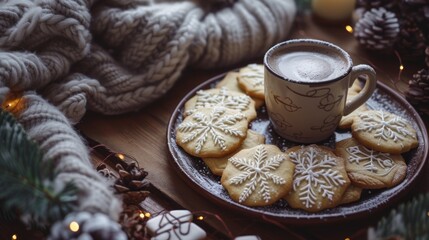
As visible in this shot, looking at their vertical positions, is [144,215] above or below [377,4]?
below

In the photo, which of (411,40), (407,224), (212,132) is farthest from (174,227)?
(411,40)

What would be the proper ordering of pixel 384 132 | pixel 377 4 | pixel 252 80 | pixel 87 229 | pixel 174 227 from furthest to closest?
pixel 377 4 < pixel 252 80 < pixel 384 132 < pixel 174 227 < pixel 87 229

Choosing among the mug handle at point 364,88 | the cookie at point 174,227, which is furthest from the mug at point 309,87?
the cookie at point 174,227

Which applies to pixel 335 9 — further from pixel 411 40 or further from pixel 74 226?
pixel 74 226

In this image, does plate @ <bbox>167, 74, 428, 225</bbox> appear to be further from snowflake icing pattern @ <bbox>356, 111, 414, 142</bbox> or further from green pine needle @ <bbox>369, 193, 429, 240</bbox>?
green pine needle @ <bbox>369, 193, 429, 240</bbox>

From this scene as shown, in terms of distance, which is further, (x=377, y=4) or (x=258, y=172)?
(x=377, y=4)

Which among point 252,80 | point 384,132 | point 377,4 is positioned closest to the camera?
point 384,132

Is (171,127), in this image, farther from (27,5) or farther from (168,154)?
(27,5)
